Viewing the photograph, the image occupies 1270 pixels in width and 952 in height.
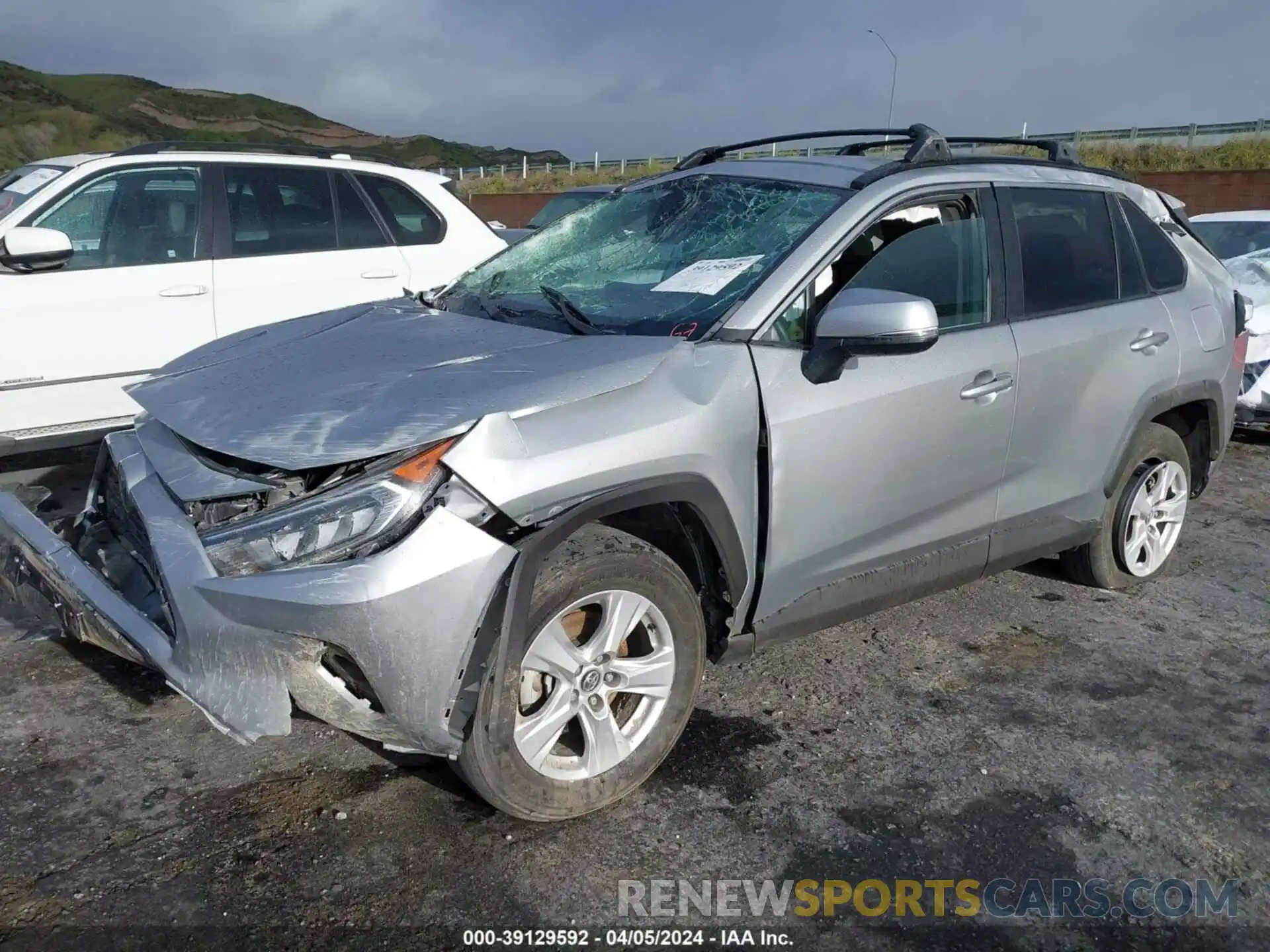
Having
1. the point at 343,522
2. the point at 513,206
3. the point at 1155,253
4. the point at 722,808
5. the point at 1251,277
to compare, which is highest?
the point at 513,206

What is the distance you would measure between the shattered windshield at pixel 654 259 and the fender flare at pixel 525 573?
528 millimetres

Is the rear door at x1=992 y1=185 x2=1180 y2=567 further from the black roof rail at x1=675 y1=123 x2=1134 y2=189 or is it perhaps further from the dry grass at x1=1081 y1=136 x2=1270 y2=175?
the dry grass at x1=1081 y1=136 x2=1270 y2=175

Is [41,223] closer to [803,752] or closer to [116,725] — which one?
[116,725]

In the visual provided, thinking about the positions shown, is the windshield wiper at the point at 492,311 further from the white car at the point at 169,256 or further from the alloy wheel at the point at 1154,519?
the alloy wheel at the point at 1154,519

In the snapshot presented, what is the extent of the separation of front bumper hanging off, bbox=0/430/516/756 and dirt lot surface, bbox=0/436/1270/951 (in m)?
0.38

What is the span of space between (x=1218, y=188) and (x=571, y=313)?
19931mm

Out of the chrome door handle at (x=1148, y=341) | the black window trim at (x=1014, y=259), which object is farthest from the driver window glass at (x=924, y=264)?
the chrome door handle at (x=1148, y=341)

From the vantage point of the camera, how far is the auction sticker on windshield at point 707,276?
3086mm

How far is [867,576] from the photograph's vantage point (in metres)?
3.25

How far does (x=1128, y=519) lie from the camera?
4.32m

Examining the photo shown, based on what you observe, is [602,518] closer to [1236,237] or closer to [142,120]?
[1236,237]

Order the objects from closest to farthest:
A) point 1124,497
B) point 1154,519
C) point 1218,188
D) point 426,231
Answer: point 1124,497 < point 1154,519 < point 426,231 < point 1218,188

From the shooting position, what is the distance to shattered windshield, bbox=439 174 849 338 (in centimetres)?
307

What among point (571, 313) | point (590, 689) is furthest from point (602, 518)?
point (571, 313)
